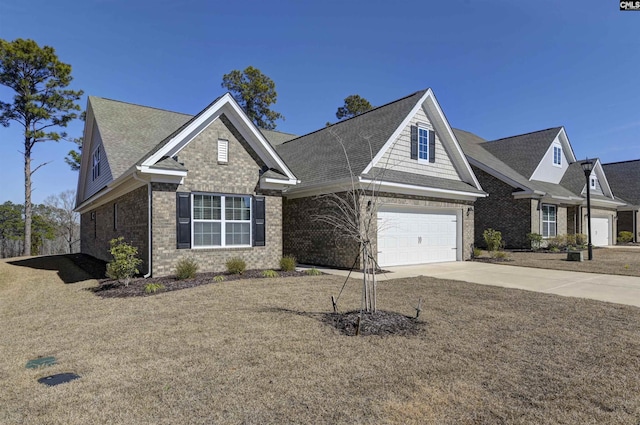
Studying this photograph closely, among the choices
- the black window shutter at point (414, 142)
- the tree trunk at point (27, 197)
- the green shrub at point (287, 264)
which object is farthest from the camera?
the tree trunk at point (27, 197)

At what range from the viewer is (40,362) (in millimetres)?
4516

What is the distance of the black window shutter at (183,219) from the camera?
35.3 ft

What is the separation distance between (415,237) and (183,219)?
880cm

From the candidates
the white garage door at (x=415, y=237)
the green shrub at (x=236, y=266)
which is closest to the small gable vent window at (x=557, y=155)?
the white garage door at (x=415, y=237)

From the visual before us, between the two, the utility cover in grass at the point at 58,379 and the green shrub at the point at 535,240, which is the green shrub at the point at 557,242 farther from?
the utility cover in grass at the point at 58,379

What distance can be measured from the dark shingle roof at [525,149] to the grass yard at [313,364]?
18.5 meters

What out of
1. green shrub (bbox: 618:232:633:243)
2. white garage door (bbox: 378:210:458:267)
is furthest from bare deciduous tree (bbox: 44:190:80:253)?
green shrub (bbox: 618:232:633:243)

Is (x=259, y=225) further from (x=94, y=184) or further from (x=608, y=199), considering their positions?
(x=608, y=199)

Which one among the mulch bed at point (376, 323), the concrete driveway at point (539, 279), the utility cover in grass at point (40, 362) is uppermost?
the mulch bed at point (376, 323)

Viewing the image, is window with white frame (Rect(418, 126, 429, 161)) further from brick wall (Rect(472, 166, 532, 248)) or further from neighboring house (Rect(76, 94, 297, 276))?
brick wall (Rect(472, 166, 532, 248))

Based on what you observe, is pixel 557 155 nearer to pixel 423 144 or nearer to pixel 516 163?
pixel 516 163

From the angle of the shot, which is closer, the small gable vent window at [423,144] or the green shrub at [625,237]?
the small gable vent window at [423,144]

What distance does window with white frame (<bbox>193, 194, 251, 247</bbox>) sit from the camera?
11289mm

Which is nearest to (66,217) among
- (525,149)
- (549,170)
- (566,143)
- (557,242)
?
(525,149)
